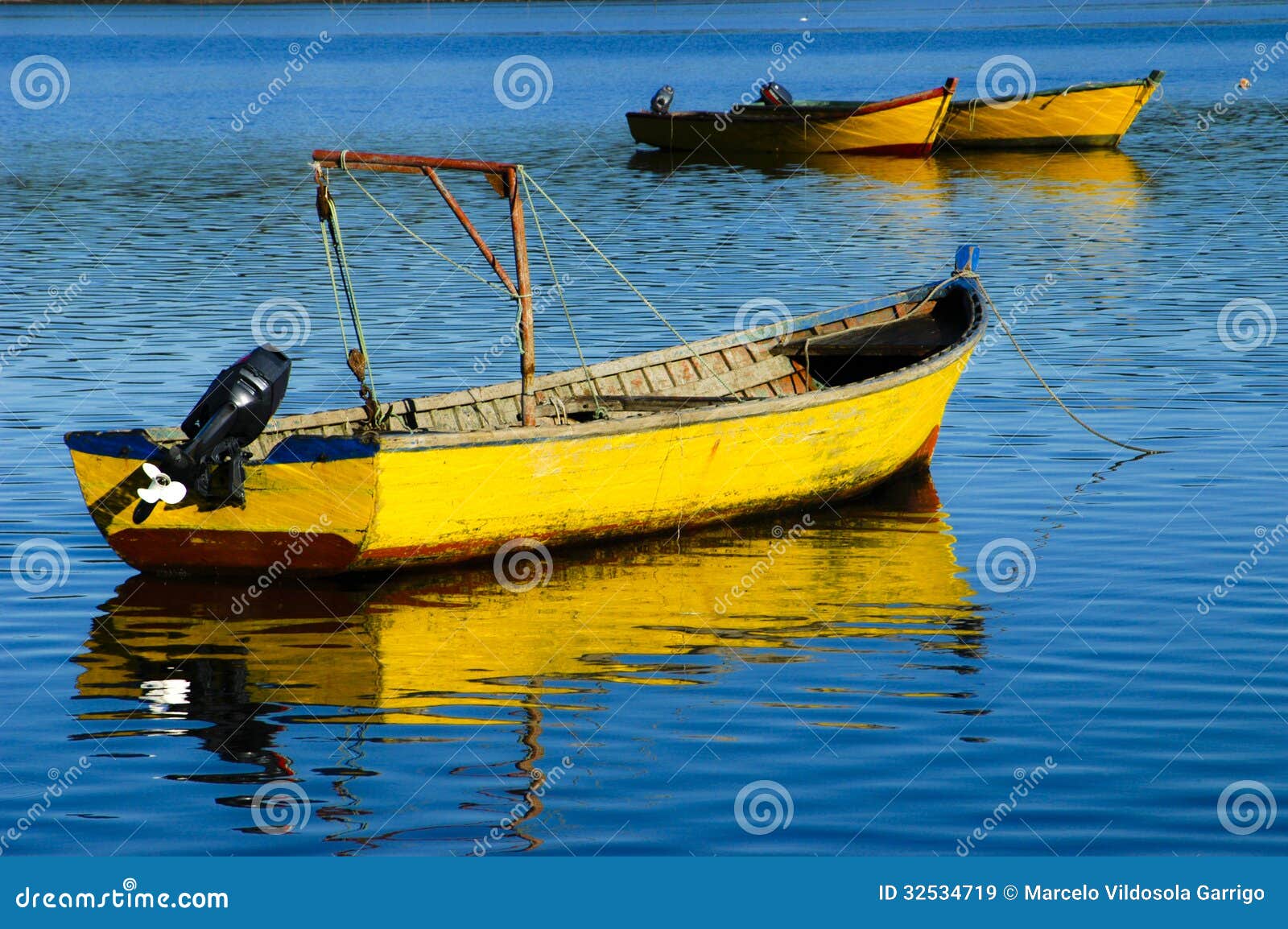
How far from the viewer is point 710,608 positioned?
10148mm

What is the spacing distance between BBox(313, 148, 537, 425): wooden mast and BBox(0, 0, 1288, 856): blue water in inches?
54.1

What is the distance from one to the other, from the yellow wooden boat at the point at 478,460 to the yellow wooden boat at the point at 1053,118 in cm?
2530

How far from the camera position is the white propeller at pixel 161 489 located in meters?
9.72

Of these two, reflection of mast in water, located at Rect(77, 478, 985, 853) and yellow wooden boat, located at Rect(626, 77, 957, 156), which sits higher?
yellow wooden boat, located at Rect(626, 77, 957, 156)

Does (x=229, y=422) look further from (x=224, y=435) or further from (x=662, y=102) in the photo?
(x=662, y=102)

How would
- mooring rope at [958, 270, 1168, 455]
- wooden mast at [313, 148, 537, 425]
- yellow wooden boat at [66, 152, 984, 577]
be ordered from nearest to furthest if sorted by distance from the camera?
1. yellow wooden boat at [66, 152, 984, 577]
2. wooden mast at [313, 148, 537, 425]
3. mooring rope at [958, 270, 1168, 455]

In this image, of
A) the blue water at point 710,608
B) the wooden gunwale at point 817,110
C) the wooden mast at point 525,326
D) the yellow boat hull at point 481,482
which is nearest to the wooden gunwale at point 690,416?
the yellow boat hull at point 481,482

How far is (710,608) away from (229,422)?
123 inches

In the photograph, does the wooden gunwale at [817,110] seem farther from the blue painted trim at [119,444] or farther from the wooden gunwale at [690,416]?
the blue painted trim at [119,444]

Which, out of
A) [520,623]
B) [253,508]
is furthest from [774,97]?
[520,623]

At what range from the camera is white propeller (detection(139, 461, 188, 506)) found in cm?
972

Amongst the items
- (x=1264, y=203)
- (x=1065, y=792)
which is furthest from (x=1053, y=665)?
(x=1264, y=203)

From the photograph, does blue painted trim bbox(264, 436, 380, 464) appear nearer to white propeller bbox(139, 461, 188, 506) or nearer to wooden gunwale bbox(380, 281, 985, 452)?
wooden gunwale bbox(380, 281, 985, 452)

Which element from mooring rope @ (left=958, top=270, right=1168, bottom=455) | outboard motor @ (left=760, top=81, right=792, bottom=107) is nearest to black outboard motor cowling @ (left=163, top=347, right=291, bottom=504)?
mooring rope @ (left=958, top=270, right=1168, bottom=455)
